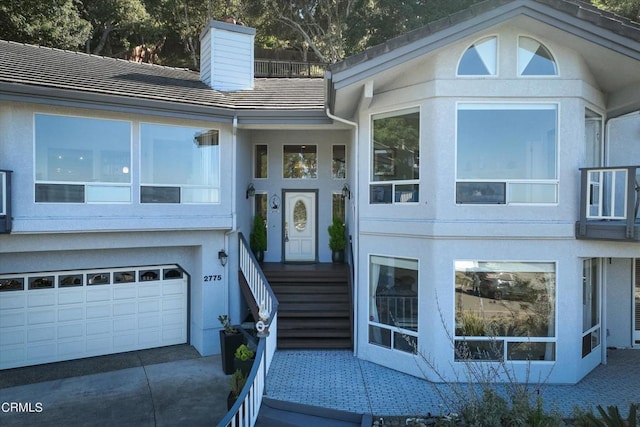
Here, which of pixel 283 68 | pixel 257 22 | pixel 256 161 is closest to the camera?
pixel 256 161

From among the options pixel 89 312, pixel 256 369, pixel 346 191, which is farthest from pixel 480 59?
pixel 89 312

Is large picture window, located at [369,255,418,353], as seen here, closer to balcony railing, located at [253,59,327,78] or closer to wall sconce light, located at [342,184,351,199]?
wall sconce light, located at [342,184,351,199]

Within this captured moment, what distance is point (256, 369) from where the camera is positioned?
6324 millimetres

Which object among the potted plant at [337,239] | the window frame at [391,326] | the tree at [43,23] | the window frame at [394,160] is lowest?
the window frame at [391,326]

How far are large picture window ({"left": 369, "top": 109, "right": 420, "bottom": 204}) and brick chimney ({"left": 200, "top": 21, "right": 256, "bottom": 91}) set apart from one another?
4879mm

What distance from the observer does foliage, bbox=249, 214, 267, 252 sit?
12.3 metres

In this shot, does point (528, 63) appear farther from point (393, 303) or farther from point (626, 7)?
point (626, 7)

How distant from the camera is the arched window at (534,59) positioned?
7898 millimetres

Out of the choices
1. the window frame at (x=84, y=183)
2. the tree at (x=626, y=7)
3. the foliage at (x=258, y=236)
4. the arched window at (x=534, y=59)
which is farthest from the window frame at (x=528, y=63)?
the tree at (x=626, y=7)

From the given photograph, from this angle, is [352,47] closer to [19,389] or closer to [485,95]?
[485,95]

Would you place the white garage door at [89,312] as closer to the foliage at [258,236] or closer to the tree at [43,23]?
the foliage at [258,236]

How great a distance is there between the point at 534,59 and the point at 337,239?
21.5 ft

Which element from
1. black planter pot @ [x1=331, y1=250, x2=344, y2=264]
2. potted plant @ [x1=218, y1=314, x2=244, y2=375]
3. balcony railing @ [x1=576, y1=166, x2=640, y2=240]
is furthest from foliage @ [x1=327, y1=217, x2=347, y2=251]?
balcony railing @ [x1=576, y1=166, x2=640, y2=240]

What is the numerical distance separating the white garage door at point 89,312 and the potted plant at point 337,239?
408 centimetres
